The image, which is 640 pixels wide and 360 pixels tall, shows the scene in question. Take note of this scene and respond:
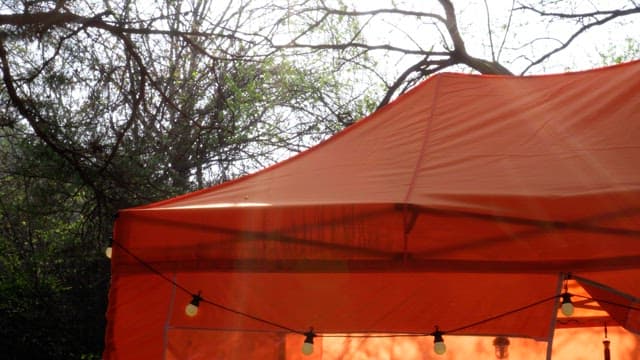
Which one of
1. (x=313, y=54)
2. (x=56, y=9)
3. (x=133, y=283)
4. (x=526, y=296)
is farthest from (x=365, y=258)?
(x=313, y=54)

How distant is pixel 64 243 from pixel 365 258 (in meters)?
7.13

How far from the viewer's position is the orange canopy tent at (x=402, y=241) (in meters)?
2.32

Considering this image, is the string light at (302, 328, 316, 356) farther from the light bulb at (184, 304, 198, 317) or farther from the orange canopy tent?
the light bulb at (184, 304, 198, 317)

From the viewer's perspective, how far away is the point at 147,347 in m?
2.74

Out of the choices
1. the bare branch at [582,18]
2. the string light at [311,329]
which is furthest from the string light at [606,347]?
the bare branch at [582,18]

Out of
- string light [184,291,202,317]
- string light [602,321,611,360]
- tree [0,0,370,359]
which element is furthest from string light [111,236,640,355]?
tree [0,0,370,359]

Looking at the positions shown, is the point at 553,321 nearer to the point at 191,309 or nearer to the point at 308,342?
the point at 308,342

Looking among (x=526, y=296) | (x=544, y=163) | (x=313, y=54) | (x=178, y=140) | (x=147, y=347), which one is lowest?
(x=147, y=347)

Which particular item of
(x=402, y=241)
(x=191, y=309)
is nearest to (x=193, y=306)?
(x=191, y=309)

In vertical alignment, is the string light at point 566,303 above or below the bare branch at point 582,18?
below

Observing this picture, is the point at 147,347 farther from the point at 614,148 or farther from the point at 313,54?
the point at 313,54

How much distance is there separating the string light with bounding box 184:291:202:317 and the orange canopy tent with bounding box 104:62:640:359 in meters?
0.04

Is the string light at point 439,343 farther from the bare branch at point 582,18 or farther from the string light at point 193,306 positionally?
the bare branch at point 582,18

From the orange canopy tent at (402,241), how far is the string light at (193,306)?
42 millimetres
